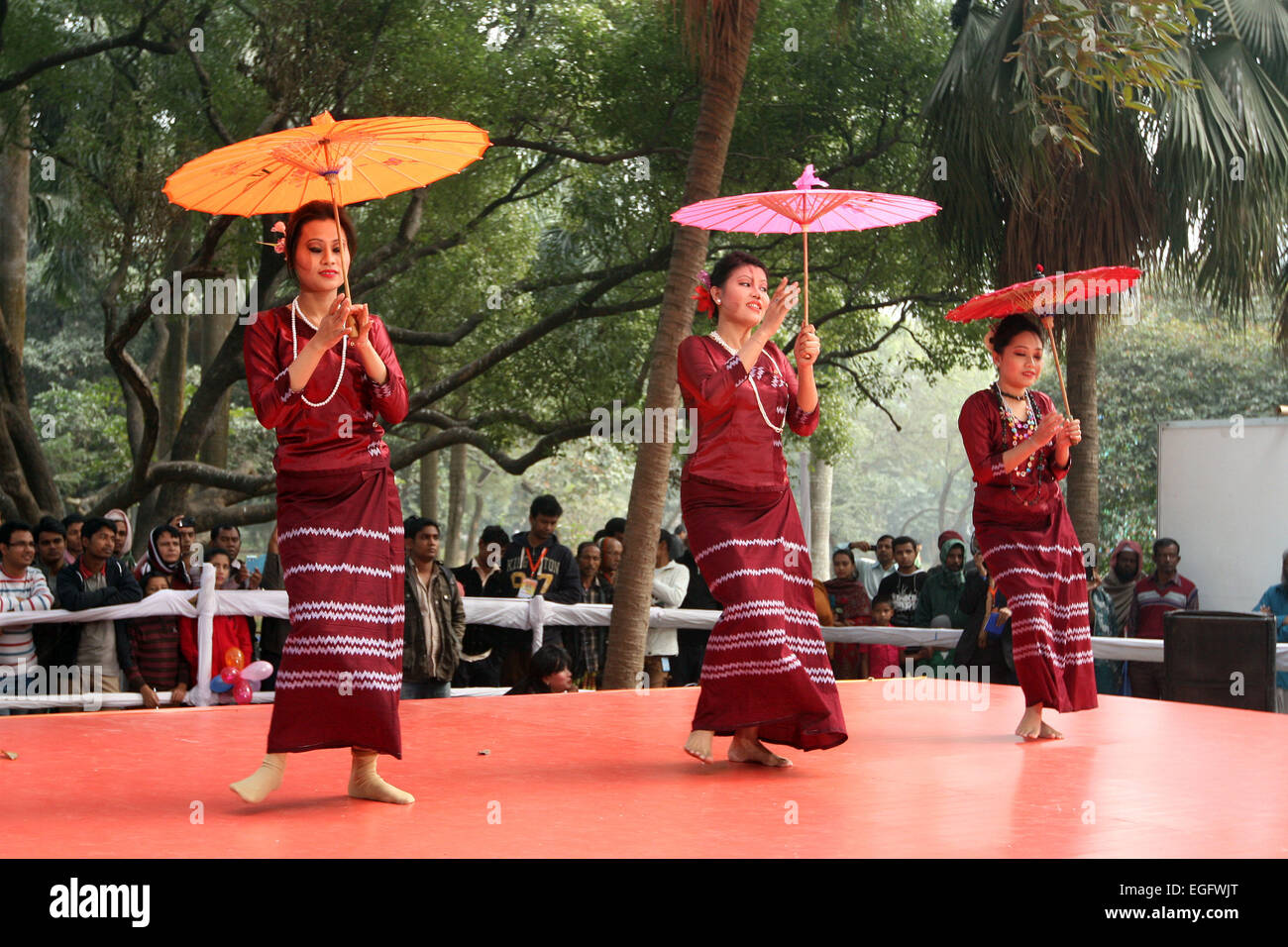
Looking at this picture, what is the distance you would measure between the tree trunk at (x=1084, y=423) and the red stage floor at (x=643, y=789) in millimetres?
4366

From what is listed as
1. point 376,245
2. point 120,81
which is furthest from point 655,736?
point 120,81

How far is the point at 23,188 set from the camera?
49.1 feet

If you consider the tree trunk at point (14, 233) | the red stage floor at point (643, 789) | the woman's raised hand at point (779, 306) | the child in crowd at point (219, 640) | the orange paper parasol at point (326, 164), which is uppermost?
the tree trunk at point (14, 233)

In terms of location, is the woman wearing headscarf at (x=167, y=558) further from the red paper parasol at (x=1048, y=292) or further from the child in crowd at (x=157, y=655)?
the red paper parasol at (x=1048, y=292)

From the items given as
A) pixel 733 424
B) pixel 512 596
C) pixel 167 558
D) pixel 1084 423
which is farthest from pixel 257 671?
Answer: pixel 1084 423

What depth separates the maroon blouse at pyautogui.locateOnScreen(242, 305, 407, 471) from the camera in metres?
4.22

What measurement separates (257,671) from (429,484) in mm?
15154

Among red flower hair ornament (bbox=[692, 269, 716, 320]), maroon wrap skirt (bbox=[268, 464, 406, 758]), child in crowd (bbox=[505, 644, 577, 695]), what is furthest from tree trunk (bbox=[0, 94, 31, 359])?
maroon wrap skirt (bbox=[268, 464, 406, 758])

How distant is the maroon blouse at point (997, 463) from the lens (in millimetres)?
5848

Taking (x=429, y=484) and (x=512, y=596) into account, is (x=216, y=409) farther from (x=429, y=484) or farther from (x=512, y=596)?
(x=429, y=484)

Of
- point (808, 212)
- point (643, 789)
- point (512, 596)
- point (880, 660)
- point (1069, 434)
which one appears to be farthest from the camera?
point (880, 660)

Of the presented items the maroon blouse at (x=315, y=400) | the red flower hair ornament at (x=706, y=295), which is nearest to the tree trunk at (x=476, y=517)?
the red flower hair ornament at (x=706, y=295)

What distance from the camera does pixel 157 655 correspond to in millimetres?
→ 7645
